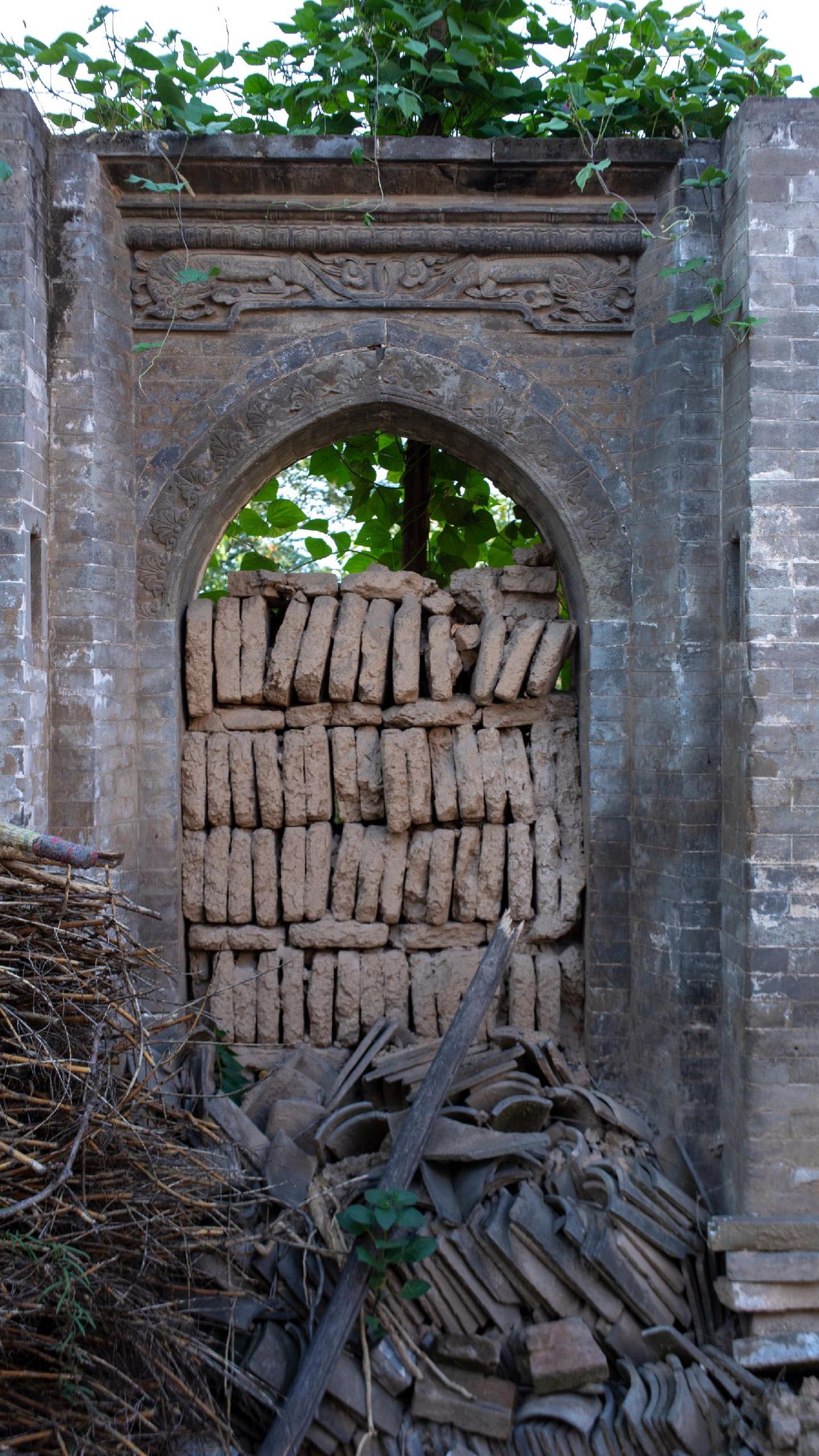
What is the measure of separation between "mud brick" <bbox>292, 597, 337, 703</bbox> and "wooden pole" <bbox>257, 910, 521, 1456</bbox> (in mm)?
1481

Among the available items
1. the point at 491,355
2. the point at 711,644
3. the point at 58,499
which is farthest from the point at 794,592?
the point at 58,499

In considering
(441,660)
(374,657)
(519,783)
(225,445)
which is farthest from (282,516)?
(519,783)

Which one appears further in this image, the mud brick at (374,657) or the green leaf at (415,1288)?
the mud brick at (374,657)

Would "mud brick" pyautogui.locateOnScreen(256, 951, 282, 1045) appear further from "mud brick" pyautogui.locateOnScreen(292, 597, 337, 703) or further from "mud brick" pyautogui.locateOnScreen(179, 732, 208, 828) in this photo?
"mud brick" pyautogui.locateOnScreen(292, 597, 337, 703)

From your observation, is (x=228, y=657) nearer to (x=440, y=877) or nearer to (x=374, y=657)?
(x=374, y=657)

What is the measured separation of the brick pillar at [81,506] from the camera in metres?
4.84

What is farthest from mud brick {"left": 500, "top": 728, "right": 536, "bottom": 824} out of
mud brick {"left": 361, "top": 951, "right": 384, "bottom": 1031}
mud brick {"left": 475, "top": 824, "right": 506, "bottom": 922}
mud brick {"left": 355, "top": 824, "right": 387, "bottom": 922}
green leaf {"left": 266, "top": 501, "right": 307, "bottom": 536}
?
green leaf {"left": 266, "top": 501, "right": 307, "bottom": 536}

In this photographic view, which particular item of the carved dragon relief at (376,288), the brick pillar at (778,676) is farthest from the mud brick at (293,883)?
the carved dragon relief at (376,288)

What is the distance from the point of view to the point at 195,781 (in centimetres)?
534

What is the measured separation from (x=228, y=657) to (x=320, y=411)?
129cm

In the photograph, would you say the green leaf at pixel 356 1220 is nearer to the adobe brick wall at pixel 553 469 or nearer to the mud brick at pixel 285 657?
the adobe brick wall at pixel 553 469

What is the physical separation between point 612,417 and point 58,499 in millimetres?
2659

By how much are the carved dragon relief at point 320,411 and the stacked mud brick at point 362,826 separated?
0.44m

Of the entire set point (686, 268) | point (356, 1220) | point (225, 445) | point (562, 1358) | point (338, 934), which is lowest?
point (562, 1358)
